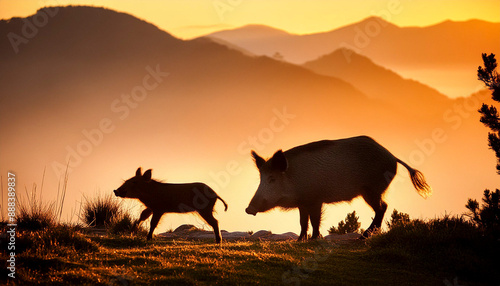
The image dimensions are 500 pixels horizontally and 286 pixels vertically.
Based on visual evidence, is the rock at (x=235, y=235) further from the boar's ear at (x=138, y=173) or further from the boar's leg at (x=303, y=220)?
the boar's ear at (x=138, y=173)

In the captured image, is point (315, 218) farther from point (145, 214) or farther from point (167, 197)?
point (145, 214)

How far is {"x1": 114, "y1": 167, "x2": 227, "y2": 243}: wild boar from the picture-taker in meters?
15.0

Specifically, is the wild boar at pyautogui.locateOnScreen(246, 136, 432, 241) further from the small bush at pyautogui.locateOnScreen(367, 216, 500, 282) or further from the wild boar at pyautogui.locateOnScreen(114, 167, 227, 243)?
the small bush at pyautogui.locateOnScreen(367, 216, 500, 282)

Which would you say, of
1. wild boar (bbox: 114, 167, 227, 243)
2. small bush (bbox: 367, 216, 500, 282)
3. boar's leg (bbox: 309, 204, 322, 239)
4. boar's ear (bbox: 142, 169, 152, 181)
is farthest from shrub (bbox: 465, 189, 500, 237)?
boar's ear (bbox: 142, 169, 152, 181)

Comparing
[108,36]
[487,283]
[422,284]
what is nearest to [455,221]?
[487,283]

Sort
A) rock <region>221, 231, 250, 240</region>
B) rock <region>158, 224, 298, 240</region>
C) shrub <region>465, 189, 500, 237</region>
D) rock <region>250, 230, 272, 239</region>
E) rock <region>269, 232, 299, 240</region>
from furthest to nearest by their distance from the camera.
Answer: rock <region>250, 230, 272, 239</region>, rock <region>221, 231, 250, 240</region>, rock <region>158, 224, 298, 240</region>, rock <region>269, 232, 299, 240</region>, shrub <region>465, 189, 500, 237</region>

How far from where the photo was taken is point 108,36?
17612 centimetres

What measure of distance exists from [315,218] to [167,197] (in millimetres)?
4036

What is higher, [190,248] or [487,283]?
[190,248]

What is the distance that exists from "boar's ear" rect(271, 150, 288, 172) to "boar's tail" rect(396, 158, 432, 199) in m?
3.47

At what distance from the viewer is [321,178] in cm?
1480

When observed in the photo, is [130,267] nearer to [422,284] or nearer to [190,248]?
[190,248]

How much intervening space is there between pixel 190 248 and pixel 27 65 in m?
122

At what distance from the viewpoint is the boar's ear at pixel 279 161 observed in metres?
14.5
